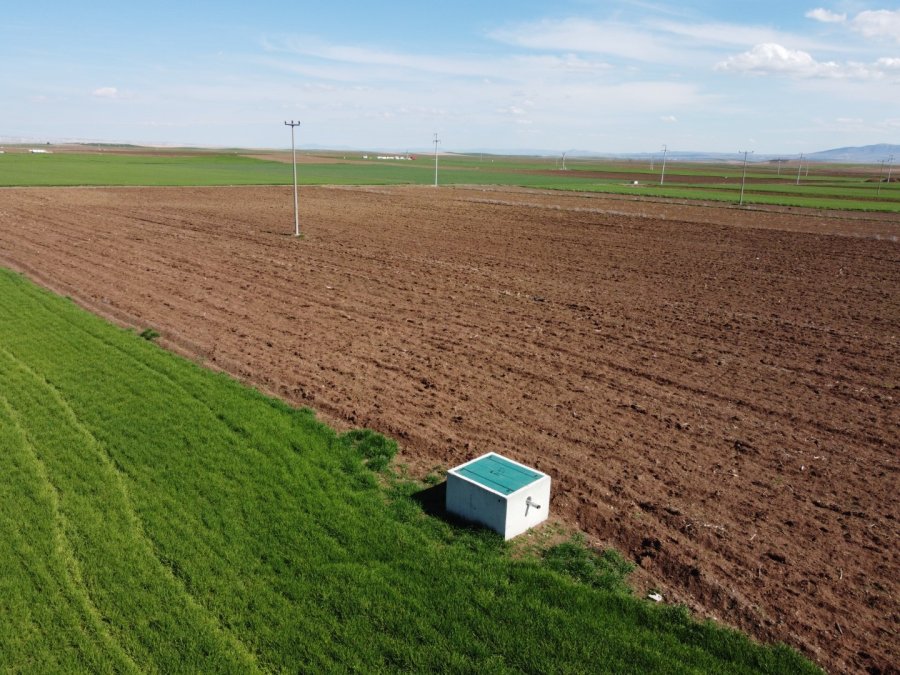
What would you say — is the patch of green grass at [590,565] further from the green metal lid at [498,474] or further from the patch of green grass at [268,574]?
the green metal lid at [498,474]

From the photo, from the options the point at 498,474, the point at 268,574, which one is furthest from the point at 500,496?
the point at 268,574

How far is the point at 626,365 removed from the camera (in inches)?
510

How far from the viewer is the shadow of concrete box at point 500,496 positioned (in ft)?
24.4

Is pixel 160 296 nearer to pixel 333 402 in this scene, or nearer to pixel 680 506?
pixel 333 402

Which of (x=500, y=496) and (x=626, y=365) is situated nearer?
(x=500, y=496)

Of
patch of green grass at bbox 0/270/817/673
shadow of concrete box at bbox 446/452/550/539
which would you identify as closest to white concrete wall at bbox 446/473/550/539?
shadow of concrete box at bbox 446/452/550/539

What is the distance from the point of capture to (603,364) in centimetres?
1302

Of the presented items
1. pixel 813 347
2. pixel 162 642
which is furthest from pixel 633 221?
pixel 162 642

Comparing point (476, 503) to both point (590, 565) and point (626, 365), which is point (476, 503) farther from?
point (626, 365)

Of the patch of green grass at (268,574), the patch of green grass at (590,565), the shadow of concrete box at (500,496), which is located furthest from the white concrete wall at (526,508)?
the patch of green grass at (590,565)

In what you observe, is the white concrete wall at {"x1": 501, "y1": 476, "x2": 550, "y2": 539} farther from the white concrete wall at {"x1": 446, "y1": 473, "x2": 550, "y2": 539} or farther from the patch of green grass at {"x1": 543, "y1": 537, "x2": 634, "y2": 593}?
the patch of green grass at {"x1": 543, "y1": 537, "x2": 634, "y2": 593}

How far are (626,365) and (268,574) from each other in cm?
830

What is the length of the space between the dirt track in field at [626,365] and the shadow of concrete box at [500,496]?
66 centimetres

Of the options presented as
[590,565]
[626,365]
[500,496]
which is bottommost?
[590,565]
